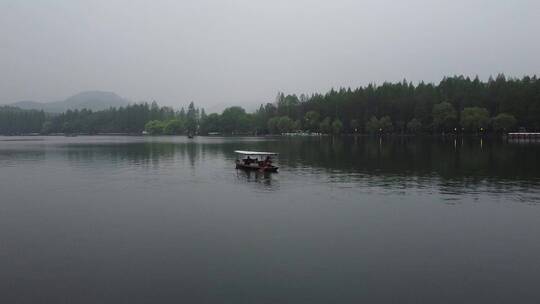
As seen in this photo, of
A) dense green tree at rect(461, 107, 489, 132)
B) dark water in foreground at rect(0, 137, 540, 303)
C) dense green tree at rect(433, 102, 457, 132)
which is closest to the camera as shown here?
dark water in foreground at rect(0, 137, 540, 303)

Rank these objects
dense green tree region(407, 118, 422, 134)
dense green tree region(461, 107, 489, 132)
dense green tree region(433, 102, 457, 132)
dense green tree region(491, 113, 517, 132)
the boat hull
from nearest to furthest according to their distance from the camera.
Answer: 1. the boat hull
2. dense green tree region(491, 113, 517, 132)
3. dense green tree region(461, 107, 489, 132)
4. dense green tree region(433, 102, 457, 132)
5. dense green tree region(407, 118, 422, 134)

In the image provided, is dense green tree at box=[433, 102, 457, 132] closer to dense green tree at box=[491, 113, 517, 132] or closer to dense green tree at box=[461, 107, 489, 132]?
dense green tree at box=[461, 107, 489, 132]

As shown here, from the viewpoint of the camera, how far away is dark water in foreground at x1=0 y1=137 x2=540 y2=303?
18562 mm

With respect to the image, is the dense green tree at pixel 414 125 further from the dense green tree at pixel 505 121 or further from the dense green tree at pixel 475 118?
the dense green tree at pixel 505 121

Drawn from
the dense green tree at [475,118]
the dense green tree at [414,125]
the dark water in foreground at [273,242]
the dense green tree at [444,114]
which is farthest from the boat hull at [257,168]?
the dense green tree at [414,125]

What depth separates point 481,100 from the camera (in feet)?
591

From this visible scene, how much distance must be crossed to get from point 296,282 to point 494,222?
58.7 ft

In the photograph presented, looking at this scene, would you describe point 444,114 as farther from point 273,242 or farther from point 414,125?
point 273,242

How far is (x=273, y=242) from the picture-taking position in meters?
25.5

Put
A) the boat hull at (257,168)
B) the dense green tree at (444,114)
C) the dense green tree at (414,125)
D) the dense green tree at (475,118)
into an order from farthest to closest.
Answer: the dense green tree at (414,125), the dense green tree at (444,114), the dense green tree at (475,118), the boat hull at (257,168)

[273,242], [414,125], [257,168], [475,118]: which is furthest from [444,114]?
[273,242]

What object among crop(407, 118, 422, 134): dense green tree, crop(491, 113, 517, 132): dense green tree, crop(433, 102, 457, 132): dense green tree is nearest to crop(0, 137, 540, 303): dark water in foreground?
crop(491, 113, 517, 132): dense green tree

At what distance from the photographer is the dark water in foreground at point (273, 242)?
731 inches

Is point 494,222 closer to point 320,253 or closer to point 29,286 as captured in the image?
point 320,253
